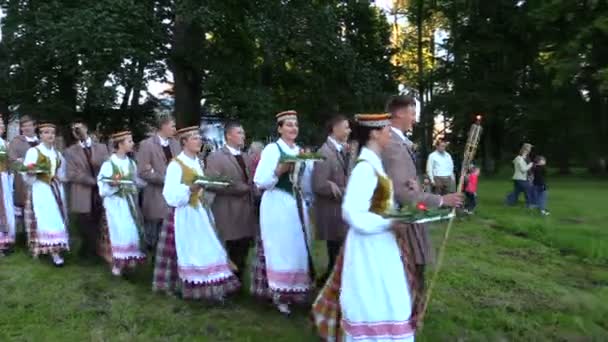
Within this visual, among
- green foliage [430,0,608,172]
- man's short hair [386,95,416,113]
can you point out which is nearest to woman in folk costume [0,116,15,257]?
man's short hair [386,95,416,113]

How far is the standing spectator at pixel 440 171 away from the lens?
50.5 feet

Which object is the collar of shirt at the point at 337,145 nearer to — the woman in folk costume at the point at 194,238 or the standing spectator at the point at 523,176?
the woman in folk costume at the point at 194,238

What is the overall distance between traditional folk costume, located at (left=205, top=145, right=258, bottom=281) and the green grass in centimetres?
76

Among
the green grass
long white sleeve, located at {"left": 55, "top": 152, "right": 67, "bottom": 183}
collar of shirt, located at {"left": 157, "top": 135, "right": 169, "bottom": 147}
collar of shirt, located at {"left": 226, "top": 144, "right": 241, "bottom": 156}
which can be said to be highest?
collar of shirt, located at {"left": 157, "top": 135, "right": 169, "bottom": 147}

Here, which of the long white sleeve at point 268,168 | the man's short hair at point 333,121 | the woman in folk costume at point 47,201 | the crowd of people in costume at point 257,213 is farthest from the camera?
the woman in folk costume at point 47,201

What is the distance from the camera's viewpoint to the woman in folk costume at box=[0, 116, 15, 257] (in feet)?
31.2

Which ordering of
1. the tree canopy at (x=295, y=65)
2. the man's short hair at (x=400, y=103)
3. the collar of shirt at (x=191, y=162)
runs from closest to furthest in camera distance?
the man's short hair at (x=400, y=103) < the collar of shirt at (x=191, y=162) < the tree canopy at (x=295, y=65)

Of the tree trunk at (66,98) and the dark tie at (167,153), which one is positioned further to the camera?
the tree trunk at (66,98)

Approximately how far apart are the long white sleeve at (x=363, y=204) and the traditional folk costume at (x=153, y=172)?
4.81m

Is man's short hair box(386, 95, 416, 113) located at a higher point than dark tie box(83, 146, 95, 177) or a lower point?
higher

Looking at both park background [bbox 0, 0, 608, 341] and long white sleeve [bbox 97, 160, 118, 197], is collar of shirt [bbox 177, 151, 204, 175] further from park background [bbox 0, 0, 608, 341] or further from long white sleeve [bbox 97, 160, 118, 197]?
long white sleeve [bbox 97, 160, 118, 197]

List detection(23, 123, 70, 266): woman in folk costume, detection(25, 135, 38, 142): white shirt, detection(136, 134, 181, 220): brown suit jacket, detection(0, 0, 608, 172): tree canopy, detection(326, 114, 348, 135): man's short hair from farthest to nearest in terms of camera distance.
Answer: detection(0, 0, 608, 172): tree canopy → detection(25, 135, 38, 142): white shirt → detection(23, 123, 70, 266): woman in folk costume → detection(136, 134, 181, 220): brown suit jacket → detection(326, 114, 348, 135): man's short hair

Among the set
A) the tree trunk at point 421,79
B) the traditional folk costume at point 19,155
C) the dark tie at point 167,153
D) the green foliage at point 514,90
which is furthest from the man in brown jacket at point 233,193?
the tree trunk at point 421,79

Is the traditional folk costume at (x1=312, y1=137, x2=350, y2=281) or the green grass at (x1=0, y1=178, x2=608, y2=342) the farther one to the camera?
the traditional folk costume at (x1=312, y1=137, x2=350, y2=281)
